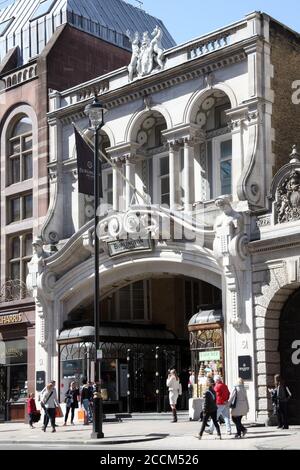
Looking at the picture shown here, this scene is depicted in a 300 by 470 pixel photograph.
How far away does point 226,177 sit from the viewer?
108 feet

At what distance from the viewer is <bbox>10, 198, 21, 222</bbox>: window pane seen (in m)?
42.2

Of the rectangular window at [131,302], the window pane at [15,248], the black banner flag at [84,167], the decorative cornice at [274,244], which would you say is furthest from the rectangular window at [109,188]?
the decorative cornice at [274,244]

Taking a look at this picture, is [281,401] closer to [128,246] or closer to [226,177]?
[226,177]

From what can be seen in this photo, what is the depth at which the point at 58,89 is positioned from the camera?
4122 cm

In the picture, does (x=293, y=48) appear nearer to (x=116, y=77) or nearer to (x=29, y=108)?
(x=116, y=77)

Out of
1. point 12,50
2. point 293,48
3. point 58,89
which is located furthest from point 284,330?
point 12,50

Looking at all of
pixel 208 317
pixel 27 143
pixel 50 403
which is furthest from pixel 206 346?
pixel 27 143

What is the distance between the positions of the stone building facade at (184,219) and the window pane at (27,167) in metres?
2.60

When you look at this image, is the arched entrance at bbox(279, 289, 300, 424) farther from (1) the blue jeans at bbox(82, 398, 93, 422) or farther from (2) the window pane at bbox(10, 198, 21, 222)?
(2) the window pane at bbox(10, 198, 21, 222)

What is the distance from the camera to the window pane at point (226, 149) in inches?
1302

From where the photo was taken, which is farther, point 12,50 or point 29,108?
point 12,50

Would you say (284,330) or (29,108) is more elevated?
(29,108)

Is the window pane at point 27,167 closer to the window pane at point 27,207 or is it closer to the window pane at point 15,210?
the window pane at point 27,207
